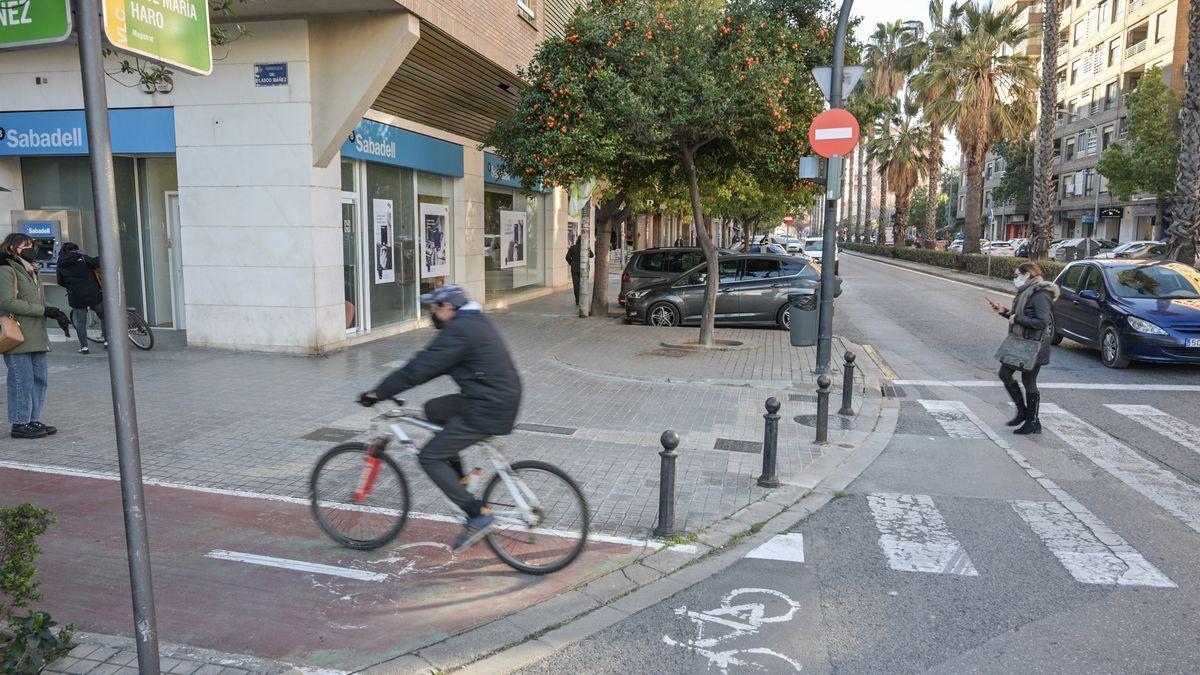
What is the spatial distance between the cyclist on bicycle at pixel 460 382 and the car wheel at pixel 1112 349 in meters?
10.6

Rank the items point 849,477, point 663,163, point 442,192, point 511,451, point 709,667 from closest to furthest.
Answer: point 709,667
point 849,477
point 511,451
point 663,163
point 442,192

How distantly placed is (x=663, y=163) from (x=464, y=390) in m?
10.3

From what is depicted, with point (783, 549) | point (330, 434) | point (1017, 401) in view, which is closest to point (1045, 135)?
point (1017, 401)

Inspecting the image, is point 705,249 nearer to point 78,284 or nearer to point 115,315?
point 78,284

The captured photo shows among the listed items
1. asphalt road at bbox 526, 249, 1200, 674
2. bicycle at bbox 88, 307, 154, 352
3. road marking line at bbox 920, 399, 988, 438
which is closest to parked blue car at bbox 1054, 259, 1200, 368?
asphalt road at bbox 526, 249, 1200, 674

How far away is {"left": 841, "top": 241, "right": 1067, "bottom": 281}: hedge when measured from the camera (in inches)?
1011

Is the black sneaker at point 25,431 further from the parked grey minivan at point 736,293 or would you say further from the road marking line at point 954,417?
the parked grey minivan at point 736,293

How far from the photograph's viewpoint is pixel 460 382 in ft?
14.6

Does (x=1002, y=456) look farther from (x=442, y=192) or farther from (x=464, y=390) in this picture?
(x=442, y=192)

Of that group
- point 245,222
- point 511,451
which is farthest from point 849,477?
point 245,222

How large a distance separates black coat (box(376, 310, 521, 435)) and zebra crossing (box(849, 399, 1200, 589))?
2569 mm

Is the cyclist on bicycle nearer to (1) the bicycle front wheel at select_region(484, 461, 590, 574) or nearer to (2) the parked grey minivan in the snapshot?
(1) the bicycle front wheel at select_region(484, 461, 590, 574)

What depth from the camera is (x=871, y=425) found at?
851 centimetres

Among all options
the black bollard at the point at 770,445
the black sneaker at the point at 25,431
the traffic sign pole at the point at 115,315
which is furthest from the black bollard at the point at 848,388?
the black sneaker at the point at 25,431
